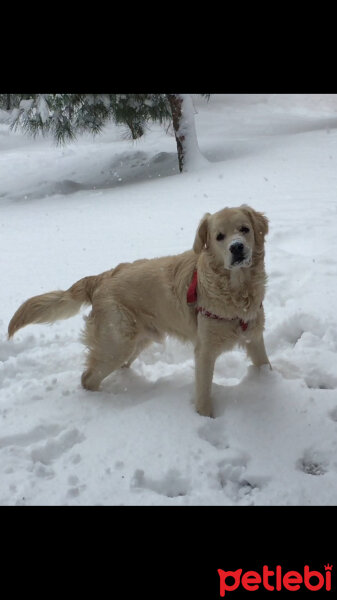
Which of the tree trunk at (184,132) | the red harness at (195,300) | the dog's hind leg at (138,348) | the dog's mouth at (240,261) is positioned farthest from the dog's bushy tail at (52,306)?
the tree trunk at (184,132)

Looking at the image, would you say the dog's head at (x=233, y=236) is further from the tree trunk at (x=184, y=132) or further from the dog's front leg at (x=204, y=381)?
the tree trunk at (x=184, y=132)

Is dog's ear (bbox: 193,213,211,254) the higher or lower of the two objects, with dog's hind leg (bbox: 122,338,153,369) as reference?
higher

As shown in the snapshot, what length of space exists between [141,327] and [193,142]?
8197mm

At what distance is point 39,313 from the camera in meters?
3.35

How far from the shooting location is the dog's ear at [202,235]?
9.91 feet

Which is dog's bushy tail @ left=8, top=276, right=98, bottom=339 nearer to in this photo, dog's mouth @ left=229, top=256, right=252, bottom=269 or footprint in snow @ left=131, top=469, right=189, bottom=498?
dog's mouth @ left=229, top=256, right=252, bottom=269

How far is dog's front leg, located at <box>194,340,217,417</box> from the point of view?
3033 mm

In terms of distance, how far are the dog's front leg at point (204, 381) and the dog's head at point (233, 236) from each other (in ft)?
1.88

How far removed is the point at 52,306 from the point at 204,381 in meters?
1.19

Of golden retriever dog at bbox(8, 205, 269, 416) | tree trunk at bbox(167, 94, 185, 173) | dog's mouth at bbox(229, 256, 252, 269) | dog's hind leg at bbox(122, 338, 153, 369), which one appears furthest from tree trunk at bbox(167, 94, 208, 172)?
dog's mouth at bbox(229, 256, 252, 269)

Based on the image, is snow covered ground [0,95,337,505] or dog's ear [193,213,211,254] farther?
dog's ear [193,213,211,254]

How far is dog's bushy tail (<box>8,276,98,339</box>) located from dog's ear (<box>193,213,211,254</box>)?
2.81 feet
